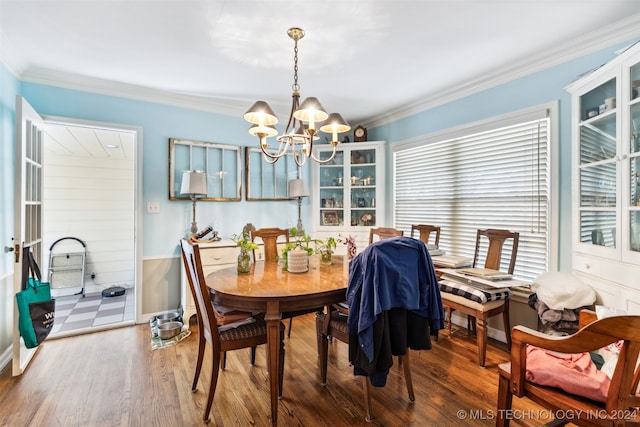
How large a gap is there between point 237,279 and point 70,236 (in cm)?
404

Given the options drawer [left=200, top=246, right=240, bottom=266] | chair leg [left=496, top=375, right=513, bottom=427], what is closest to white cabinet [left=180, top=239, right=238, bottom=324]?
drawer [left=200, top=246, right=240, bottom=266]

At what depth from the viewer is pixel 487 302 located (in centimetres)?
242

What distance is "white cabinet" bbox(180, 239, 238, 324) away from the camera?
3.18m

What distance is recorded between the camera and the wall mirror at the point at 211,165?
3.49 metres

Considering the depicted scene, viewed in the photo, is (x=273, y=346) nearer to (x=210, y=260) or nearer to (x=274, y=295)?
(x=274, y=295)

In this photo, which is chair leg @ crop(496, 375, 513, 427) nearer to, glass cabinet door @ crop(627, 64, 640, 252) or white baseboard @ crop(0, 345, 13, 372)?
glass cabinet door @ crop(627, 64, 640, 252)

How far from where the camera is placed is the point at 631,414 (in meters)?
1.13

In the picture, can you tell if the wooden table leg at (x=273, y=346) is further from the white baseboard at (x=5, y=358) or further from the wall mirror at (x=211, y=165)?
the wall mirror at (x=211, y=165)

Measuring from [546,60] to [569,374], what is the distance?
2.47 m

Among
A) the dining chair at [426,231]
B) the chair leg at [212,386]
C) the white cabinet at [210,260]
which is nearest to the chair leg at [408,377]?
the chair leg at [212,386]

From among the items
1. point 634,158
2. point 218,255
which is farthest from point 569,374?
point 218,255

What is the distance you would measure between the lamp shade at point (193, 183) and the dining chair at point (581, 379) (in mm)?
3004

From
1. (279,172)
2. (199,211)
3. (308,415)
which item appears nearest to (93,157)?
(199,211)

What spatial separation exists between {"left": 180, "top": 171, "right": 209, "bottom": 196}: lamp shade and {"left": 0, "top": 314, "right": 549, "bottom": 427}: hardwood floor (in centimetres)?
152
